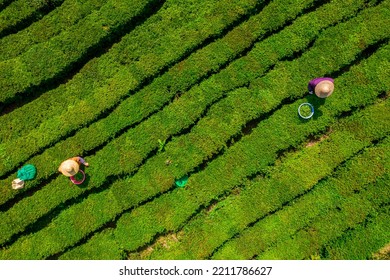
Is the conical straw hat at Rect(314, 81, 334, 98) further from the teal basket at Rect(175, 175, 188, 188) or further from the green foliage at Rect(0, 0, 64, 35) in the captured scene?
the green foliage at Rect(0, 0, 64, 35)

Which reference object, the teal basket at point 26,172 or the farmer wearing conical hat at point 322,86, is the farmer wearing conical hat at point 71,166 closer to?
the teal basket at point 26,172

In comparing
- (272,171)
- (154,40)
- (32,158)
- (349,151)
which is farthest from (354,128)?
(32,158)

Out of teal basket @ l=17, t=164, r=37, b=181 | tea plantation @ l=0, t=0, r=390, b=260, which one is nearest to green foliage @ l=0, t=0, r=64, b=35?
tea plantation @ l=0, t=0, r=390, b=260

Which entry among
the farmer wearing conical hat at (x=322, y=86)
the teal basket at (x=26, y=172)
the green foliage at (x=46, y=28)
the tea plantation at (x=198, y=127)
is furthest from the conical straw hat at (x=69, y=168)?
the farmer wearing conical hat at (x=322, y=86)

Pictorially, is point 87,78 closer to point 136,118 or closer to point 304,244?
point 136,118

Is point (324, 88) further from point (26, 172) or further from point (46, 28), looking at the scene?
point (26, 172)
